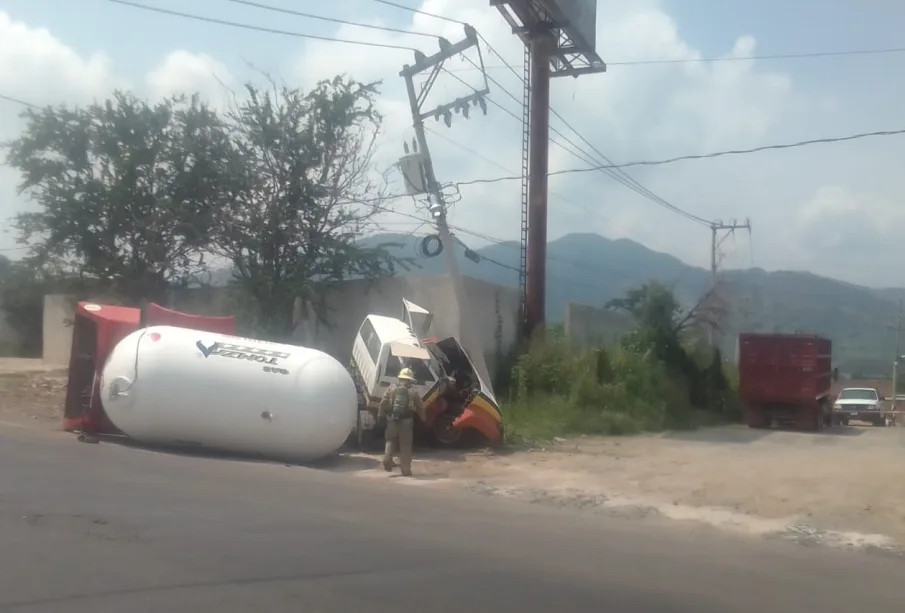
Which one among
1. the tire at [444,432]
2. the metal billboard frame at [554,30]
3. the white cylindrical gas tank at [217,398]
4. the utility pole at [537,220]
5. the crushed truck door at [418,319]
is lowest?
the tire at [444,432]

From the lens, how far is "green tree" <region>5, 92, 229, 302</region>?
2453 centimetres

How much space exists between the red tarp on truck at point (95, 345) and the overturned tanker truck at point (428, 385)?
3156 mm

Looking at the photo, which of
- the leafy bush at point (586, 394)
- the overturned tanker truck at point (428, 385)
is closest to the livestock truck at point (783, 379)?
the leafy bush at point (586, 394)

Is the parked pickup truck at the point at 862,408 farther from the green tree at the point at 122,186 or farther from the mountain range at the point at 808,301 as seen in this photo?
the green tree at the point at 122,186

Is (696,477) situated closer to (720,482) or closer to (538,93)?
(720,482)

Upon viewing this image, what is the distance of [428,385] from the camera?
17.4 m

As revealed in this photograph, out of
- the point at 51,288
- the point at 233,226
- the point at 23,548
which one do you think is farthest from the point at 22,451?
the point at 51,288

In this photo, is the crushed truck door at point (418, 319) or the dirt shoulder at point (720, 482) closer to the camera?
the dirt shoulder at point (720, 482)

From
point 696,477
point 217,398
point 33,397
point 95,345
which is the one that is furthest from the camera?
point 33,397

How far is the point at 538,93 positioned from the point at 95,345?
624 inches

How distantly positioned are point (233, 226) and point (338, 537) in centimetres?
1651

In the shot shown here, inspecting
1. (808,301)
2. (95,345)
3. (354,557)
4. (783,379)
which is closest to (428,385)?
(95,345)

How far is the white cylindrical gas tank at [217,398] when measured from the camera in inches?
570

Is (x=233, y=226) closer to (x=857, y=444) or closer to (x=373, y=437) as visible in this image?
(x=373, y=437)
